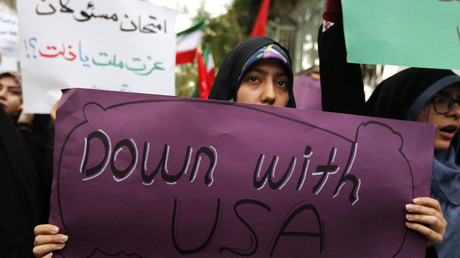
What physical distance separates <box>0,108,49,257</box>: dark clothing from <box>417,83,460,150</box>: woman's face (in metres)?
2.08

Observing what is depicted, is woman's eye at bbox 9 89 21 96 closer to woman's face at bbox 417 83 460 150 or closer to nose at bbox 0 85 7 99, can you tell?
nose at bbox 0 85 7 99

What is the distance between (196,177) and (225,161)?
0.30 feet

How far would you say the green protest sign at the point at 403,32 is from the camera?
885mm

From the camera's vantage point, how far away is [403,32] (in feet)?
2.97

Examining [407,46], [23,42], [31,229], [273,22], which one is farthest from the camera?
[273,22]

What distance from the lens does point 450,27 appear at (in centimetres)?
93

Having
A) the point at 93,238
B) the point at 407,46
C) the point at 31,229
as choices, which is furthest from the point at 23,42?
the point at 407,46

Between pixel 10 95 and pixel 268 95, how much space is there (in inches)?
92.6

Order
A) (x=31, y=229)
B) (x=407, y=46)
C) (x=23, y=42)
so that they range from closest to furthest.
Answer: (x=407, y=46) < (x=23, y=42) < (x=31, y=229)

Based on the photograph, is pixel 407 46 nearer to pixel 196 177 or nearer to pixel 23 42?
pixel 196 177

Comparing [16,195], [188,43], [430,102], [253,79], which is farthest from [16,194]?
[188,43]

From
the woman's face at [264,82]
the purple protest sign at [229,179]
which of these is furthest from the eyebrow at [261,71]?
the purple protest sign at [229,179]

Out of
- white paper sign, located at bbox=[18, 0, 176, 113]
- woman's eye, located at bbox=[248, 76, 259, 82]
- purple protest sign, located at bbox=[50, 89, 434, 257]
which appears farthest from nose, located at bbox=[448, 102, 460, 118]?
white paper sign, located at bbox=[18, 0, 176, 113]

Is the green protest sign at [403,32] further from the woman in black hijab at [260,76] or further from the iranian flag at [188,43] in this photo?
the iranian flag at [188,43]
